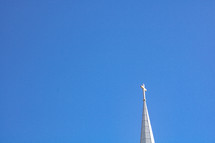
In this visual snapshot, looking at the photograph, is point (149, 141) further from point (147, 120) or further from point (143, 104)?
point (143, 104)

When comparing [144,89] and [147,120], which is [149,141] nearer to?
[147,120]

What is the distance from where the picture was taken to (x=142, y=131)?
1617 inches

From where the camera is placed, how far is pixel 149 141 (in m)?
39.8

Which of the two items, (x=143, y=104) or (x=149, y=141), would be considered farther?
(x=143, y=104)

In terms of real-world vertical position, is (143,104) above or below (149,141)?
above

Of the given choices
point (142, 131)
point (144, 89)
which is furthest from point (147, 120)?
point (144, 89)

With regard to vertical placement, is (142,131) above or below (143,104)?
below

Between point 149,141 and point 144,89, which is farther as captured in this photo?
point 144,89

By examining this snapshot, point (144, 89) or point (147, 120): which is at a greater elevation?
point (144, 89)

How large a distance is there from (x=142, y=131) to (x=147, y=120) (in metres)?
1.72

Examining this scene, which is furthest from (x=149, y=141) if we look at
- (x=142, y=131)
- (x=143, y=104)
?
(x=143, y=104)

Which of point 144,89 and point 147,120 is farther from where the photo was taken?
point 144,89

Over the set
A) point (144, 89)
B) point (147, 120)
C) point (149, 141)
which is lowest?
point (149, 141)

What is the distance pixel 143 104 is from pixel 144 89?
8.50 ft
